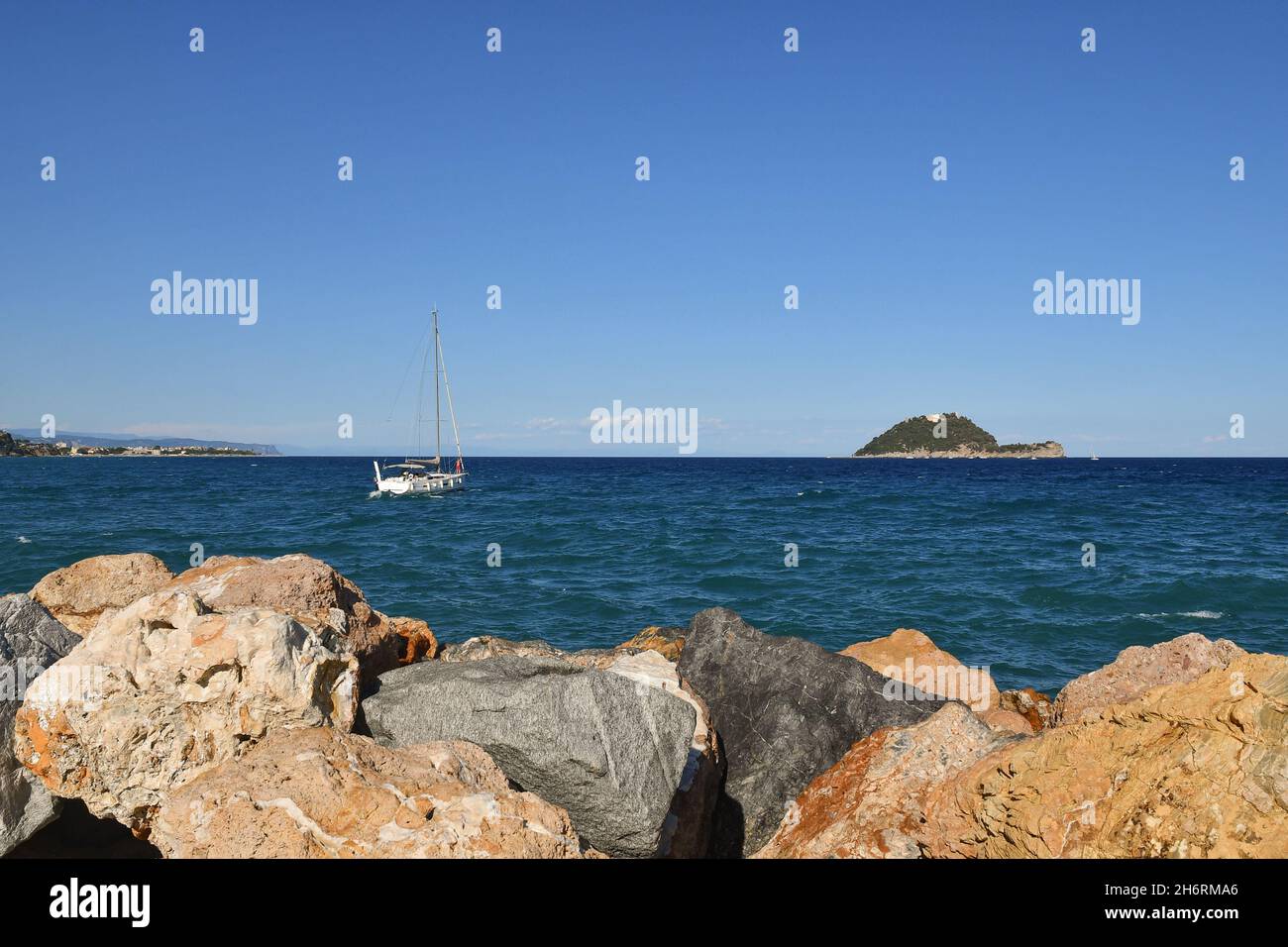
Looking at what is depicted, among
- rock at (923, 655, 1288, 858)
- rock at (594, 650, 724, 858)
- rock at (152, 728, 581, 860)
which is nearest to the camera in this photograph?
rock at (923, 655, 1288, 858)

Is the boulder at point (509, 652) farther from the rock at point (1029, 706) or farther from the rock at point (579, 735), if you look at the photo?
the rock at point (1029, 706)

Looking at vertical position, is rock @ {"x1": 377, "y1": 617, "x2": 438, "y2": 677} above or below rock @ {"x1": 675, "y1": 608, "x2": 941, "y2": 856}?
above

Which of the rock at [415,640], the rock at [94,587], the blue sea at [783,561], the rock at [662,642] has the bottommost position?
the blue sea at [783,561]

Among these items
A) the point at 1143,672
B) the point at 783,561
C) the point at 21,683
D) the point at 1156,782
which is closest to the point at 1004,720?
the point at 1143,672

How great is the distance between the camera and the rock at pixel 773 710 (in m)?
7.48

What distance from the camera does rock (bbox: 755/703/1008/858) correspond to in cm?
571

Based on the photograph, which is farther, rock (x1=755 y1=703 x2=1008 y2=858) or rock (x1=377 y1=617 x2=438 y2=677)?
rock (x1=377 y1=617 x2=438 y2=677)

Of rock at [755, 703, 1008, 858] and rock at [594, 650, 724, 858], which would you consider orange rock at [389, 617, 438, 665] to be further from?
rock at [755, 703, 1008, 858]

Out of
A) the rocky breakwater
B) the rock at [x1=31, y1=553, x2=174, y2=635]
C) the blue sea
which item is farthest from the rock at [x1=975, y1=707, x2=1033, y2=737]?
the rock at [x1=31, y1=553, x2=174, y2=635]

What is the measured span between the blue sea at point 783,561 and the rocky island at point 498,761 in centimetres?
949

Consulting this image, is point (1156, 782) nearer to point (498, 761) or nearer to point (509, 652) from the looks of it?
point (498, 761)

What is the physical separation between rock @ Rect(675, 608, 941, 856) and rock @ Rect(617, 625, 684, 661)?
109 inches

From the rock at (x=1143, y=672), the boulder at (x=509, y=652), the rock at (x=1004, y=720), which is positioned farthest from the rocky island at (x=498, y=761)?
the rock at (x=1143, y=672)
